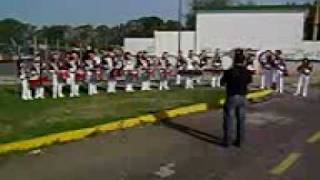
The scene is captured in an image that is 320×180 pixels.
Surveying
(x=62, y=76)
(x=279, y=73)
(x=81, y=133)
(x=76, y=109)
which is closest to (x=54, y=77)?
(x=62, y=76)

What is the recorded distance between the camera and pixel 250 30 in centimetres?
5319

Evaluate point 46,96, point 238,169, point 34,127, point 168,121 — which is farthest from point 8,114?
point 238,169

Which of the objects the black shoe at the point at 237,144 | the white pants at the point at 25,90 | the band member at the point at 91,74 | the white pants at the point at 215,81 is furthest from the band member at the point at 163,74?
the black shoe at the point at 237,144

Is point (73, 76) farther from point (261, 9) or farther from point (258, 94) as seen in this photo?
point (261, 9)

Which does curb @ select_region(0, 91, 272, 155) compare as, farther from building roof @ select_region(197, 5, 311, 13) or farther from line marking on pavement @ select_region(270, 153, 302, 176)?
building roof @ select_region(197, 5, 311, 13)

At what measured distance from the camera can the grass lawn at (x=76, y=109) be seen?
14550mm

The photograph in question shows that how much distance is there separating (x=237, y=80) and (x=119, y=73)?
44.4 ft

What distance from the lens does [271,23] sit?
52.4m

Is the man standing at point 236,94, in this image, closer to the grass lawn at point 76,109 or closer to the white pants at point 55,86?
the grass lawn at point 76,109

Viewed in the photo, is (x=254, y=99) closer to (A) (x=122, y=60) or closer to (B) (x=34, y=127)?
(A) (x=122, y=60)

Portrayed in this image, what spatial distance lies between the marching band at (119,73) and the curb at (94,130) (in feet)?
15.8

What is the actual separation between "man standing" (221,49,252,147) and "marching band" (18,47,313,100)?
9.94m

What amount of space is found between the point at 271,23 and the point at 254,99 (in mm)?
29954

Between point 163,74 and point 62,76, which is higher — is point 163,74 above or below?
below
